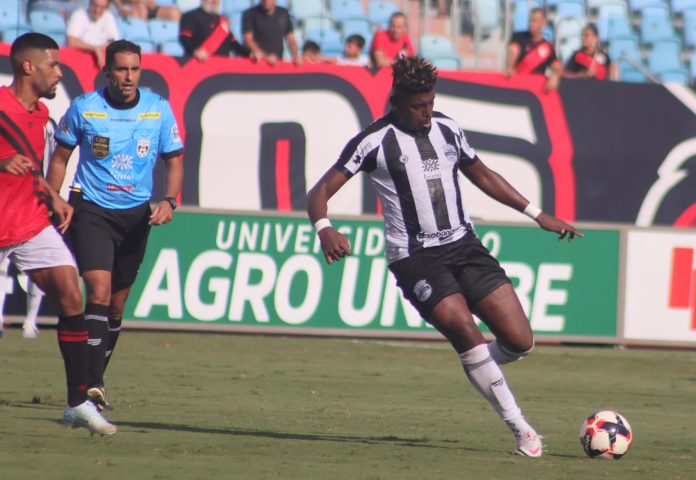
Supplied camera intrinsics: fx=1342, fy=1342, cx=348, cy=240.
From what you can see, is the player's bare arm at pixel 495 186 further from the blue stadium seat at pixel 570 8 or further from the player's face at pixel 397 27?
the blue stadium seat at pixel 570 8

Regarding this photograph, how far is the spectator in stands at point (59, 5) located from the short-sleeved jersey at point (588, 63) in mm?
6538

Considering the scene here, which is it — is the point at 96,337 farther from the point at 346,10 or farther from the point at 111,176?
the point at 346,10

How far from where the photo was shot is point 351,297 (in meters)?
15.0

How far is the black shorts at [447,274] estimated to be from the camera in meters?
7.73

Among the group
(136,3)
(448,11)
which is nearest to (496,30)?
(448,11)

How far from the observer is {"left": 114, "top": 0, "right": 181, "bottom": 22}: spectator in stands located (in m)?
17.8

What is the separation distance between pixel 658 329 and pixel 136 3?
813cm

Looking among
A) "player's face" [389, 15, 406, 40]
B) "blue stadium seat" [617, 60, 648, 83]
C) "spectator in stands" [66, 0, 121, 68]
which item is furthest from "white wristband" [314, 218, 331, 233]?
"blue stadium seat" [617, 60, 648, 83]

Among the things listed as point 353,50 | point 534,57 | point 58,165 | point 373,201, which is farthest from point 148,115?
point 534,57

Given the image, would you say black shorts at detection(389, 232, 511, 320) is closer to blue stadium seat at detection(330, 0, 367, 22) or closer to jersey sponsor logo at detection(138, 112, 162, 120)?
jersey sponsor logo at detection(138, 112, 162, 120)

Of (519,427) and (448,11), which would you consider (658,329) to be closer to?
(448,11)

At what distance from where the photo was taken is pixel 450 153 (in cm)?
795

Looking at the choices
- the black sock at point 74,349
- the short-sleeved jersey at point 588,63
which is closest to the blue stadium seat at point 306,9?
the short-sleeved jersey at point 588,63

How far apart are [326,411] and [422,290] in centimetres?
208
